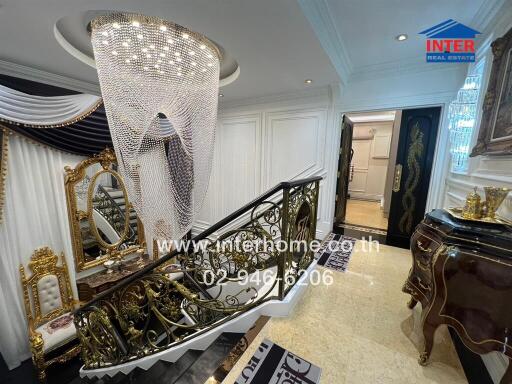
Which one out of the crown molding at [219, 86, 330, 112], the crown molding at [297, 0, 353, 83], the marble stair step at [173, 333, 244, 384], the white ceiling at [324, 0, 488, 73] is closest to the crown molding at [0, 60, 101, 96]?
the crown molding at [219, 86, 330, 112]

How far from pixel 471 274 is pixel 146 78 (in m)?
2.23

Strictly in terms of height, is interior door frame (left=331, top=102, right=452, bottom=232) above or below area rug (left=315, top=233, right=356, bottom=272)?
above

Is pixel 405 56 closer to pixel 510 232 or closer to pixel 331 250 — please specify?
pixel 510 232

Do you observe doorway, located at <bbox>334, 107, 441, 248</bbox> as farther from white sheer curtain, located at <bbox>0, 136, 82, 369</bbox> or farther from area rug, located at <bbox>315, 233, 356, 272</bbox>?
white sheer curtain, located at <bbox>0, 136, 82, 369</bbox>

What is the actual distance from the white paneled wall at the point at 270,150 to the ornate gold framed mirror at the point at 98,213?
1.84 metres

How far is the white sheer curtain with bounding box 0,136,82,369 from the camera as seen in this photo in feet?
6.89

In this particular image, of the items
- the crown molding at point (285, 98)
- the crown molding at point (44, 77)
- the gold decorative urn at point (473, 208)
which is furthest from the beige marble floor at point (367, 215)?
the crown molding at point (44, 77)

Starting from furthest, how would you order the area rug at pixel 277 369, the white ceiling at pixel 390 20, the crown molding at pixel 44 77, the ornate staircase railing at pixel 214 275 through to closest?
the crown molding at pixel 44 77 → the white ceiling at pixel 390 20 → the ornate staircase railing at pixel 214 275 → the area rug at pixel 277 369

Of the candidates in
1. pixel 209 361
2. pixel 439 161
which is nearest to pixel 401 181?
pixel 439 161

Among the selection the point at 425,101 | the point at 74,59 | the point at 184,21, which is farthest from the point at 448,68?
the point at 74,59

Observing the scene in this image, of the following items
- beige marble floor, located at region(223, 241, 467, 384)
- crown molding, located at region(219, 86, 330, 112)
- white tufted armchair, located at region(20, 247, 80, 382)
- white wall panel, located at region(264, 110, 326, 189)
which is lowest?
white tufted armchair, located at region(20, 247, 80, 382)

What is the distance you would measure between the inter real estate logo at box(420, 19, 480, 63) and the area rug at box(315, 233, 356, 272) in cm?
257

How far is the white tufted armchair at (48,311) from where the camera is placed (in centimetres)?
210

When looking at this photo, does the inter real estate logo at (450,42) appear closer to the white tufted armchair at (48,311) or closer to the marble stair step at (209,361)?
the marble stair step at (209,361)
